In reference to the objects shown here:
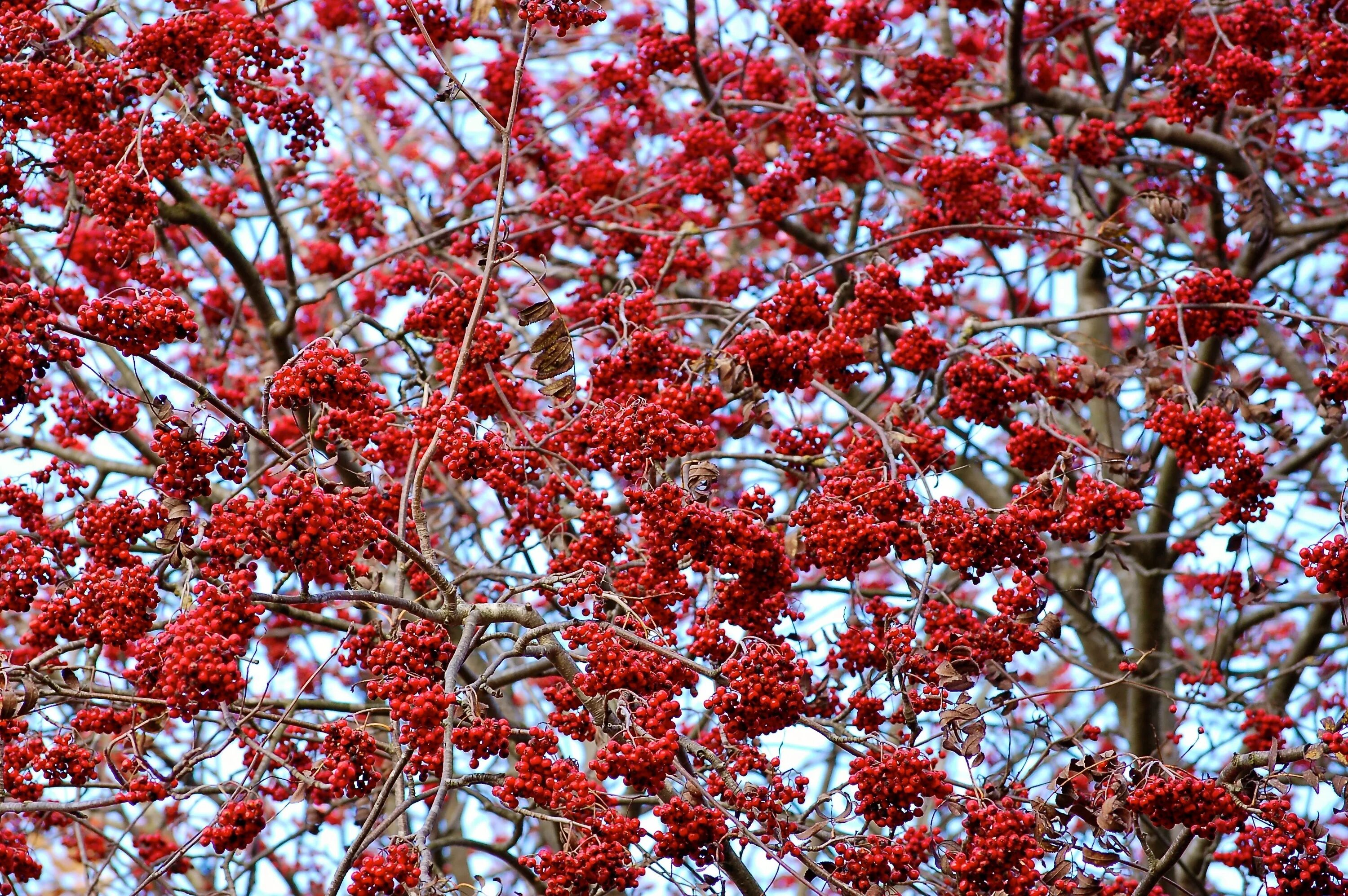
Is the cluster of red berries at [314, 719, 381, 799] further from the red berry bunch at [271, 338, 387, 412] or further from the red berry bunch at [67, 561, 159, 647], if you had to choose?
the red berry bunch at [271, 338, 387, 412]

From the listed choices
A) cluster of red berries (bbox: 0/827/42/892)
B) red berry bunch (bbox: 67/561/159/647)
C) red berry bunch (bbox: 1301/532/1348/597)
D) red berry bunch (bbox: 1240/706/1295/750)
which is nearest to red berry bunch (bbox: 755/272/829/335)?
red berry bunch (bbox: 1301/532/1348/597)

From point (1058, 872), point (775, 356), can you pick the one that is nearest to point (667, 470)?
point (775, 356)

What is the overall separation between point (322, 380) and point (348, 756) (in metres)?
1.05

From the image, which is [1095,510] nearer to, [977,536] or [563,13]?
[977,536]

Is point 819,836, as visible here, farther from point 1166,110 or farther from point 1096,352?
point 1096,352

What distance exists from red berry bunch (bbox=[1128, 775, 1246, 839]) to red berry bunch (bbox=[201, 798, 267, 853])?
2441mm

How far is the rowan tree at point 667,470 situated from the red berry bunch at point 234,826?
0.01 meters

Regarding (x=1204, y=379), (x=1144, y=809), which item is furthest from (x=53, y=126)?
(x=1204, y=379)

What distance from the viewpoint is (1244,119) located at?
7.09 m

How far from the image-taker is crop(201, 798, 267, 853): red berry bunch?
3.66m

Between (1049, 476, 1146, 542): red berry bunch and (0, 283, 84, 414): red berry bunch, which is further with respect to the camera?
(1049, 476, 1146, 542): red berry bunch

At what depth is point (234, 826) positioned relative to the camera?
145 inches

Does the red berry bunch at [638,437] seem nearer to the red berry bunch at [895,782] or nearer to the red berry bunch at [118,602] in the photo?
the red berry bunch at [895,782]

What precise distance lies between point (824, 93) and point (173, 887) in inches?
182
